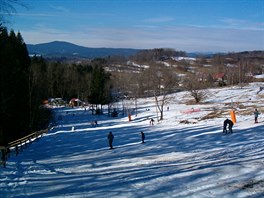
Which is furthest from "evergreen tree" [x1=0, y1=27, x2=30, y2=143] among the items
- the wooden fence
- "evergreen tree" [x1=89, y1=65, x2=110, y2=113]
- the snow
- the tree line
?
"evergreen tree" [x1=89, y1=65, x2=110, y2=113]

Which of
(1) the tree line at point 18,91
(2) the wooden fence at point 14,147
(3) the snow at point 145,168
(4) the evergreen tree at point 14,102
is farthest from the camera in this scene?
(4) the evergreen tree at point 14,102

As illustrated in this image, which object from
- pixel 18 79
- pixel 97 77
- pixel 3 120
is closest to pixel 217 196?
pixel 3 120

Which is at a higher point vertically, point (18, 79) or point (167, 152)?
point (18, 79)

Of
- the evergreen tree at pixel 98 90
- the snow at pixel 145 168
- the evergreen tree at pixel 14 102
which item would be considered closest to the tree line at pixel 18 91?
the evergreen tree at pixel 14 102

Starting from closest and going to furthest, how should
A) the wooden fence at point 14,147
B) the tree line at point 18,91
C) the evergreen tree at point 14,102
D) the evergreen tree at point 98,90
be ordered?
the wooden fence at point 14,147 → the tree line at point 18,91 → the evergreen tree at point 14,102 → the evergreen tree at point 98,90

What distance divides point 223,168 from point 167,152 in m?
6.94

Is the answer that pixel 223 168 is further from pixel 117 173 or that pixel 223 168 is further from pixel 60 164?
pixel 60 164

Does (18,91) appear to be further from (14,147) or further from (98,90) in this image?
(98,90)

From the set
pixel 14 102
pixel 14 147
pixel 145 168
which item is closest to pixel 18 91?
pixel 14 102

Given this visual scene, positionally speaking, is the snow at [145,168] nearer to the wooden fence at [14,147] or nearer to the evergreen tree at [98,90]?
the wooden fence at [14,147]

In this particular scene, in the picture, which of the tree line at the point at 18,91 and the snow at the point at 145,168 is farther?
the tree line at the point at 18,91

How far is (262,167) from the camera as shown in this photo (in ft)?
52.6

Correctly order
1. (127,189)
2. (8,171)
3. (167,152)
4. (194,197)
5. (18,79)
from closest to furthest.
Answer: (194,197) < (127,189) < (8,171) < (167,152) < (18,79)

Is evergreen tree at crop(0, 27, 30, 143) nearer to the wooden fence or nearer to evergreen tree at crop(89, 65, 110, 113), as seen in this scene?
the wooden fence
